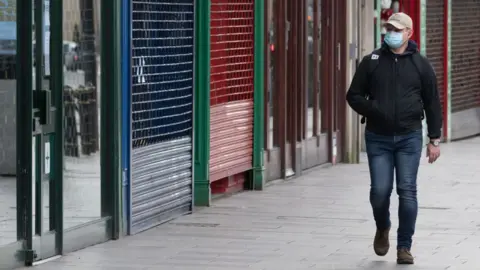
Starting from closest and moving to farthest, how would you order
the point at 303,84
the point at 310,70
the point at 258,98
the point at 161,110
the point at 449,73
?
the point at 161,110
the point at 258,98
the point at 303,84
the point at 310,70
the point at 449,73

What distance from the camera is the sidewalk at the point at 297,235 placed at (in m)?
9.27

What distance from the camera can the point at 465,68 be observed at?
73.4ft

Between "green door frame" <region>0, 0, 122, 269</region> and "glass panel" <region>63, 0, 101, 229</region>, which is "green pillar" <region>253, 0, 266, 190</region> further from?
"glass panel" <region>63, 0, 101, 229</region>

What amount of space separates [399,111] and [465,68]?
13431 millimetres

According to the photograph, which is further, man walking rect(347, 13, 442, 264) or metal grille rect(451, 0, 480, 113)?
metal grille rect(451, 0, 480, 113)

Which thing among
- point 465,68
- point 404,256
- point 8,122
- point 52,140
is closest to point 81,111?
point 52,140

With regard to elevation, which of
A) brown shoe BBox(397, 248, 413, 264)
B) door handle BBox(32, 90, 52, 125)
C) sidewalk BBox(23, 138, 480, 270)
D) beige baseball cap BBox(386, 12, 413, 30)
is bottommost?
sidewalk BBox(23, 138, 480, 270)

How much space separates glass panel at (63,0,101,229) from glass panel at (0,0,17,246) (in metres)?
0.64

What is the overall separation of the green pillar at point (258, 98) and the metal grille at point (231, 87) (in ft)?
0.17

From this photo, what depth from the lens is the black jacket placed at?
9211 mm

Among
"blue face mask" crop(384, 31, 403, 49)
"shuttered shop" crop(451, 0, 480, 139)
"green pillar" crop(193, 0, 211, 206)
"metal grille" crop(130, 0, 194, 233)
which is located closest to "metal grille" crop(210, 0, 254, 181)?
"green pillar" crop(193, 0, 211, 206)

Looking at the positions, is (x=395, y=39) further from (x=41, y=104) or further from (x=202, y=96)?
(x=202, y=96)

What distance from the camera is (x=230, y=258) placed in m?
9.45

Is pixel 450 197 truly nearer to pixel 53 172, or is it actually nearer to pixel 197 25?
pixel 197 25
